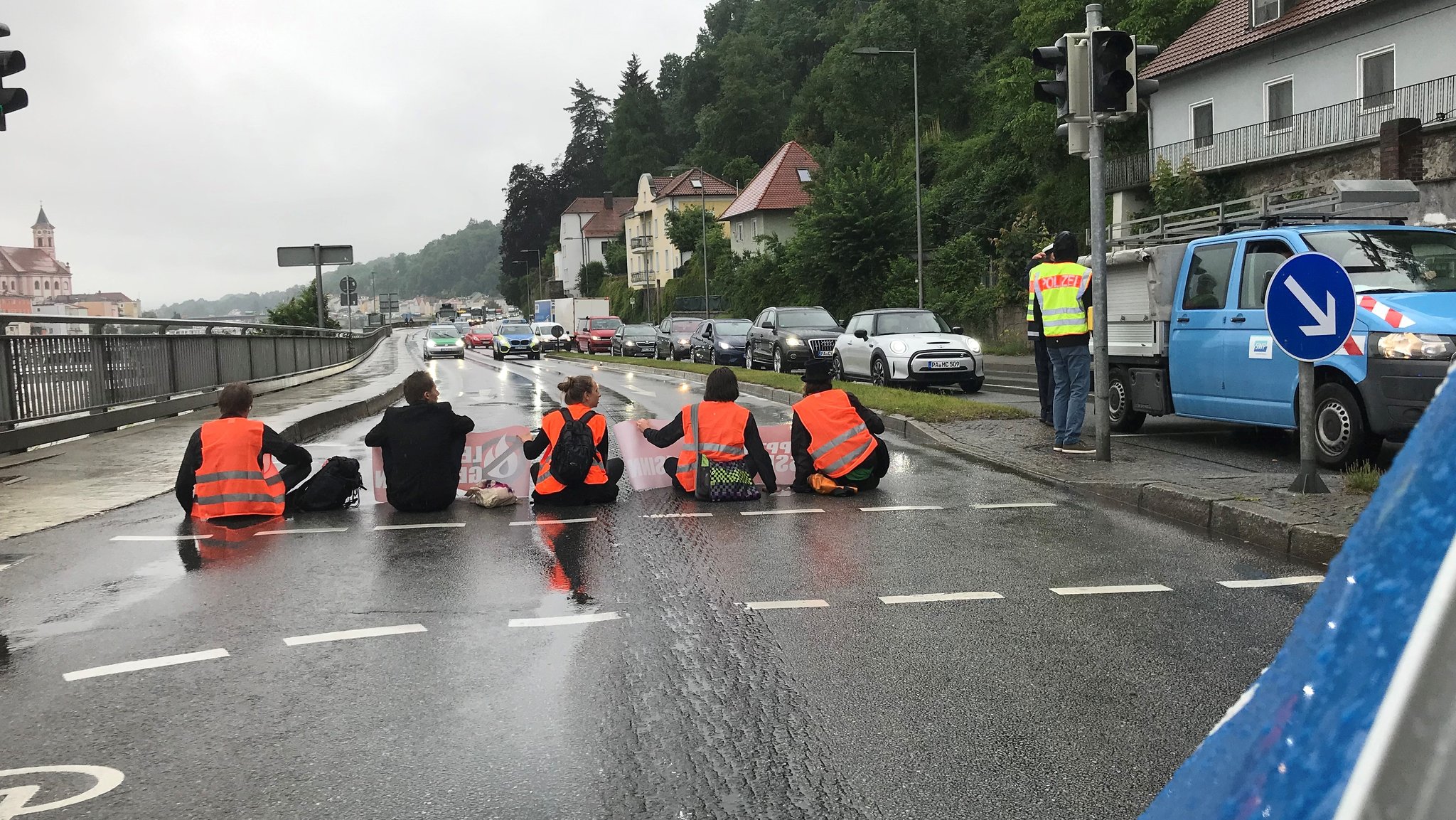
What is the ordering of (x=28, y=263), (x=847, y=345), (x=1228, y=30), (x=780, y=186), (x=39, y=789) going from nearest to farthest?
(x=39, y=789) → (x=847, y=345) → (x=1228, y=30) → (x=780, y=186) → (x=28, y=263)

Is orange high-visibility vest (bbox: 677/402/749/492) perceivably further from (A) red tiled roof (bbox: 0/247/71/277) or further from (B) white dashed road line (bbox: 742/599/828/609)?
(A) red tiled roof (bbox: 0/247/71/277)

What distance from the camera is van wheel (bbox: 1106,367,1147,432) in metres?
12.9

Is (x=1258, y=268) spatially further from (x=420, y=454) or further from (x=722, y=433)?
(x=420, y=454)

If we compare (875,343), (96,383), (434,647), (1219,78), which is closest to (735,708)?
(434,647)

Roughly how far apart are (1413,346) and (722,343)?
88.6 ft

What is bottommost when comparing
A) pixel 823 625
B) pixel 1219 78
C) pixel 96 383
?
pixel 823 625

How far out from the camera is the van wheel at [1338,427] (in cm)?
945

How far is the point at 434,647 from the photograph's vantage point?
539cm

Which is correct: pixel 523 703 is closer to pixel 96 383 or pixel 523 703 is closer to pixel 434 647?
pixel 434 647

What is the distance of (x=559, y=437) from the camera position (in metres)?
9.69

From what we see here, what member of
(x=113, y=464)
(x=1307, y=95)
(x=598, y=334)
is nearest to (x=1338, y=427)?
(x=113, y=464)

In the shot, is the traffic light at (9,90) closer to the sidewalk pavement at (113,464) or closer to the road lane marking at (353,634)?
the sidewalk pavement at (113,464)

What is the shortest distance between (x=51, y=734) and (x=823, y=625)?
3135 millimetres

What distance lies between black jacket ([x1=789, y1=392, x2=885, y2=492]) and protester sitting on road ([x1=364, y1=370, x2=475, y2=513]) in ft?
8.63
